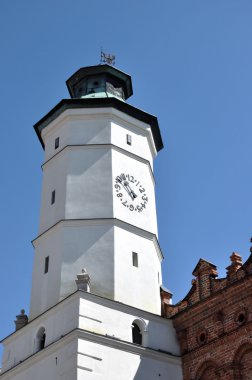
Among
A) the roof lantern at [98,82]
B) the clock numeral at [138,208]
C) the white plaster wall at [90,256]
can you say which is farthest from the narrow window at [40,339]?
the roof lantern at [98,82]

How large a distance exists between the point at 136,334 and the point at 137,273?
2.48 metres

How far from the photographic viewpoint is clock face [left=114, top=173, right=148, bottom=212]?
25812 millimetres

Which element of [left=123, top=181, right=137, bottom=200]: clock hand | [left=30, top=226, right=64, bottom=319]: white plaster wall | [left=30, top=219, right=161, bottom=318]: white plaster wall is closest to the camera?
[left=30, top=219, right=161, bottom=318]: white plaster wall

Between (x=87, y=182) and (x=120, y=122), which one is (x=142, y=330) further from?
(x=120, y=122)

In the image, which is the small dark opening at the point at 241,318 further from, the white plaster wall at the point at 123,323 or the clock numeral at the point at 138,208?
the clock numeral at the point at 138,208

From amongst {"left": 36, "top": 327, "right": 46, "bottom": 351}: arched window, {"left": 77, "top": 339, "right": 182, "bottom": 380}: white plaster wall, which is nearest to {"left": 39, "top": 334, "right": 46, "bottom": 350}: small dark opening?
{"left": 36, "top": 327, "right": 46, "bottom": 351}: arched window

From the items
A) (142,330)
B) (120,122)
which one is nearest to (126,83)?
(120,122)

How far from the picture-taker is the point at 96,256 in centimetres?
2402

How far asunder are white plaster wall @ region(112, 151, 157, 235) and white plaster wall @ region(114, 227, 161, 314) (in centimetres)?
70

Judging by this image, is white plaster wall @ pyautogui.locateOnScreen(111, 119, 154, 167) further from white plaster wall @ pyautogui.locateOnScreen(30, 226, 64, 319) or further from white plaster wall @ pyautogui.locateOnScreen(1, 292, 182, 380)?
white plaster wall @ pyautogui.locateOnScreen(1, 292, 182, 380)

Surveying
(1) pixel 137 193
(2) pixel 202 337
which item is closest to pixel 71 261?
(1) pixel 137 193

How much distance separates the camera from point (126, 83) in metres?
31.4

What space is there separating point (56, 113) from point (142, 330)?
34.5ft

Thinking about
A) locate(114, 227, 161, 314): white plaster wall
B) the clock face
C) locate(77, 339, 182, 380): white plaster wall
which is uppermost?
the clock face
